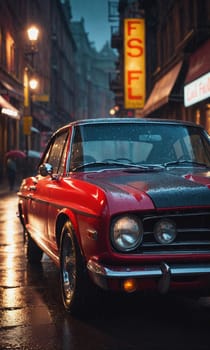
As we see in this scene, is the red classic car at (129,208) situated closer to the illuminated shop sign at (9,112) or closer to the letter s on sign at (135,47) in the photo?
the illuminated shop sign at (9,112)

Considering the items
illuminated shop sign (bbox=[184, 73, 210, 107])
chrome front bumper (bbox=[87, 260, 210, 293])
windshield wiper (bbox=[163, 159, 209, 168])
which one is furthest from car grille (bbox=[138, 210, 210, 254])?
illuminated shop sign (bbox=[184, 73, 210, 107])

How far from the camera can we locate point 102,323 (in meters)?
4.66

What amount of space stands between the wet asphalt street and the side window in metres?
1.30

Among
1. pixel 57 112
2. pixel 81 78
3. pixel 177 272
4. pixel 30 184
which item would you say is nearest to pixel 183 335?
pixel 177 272

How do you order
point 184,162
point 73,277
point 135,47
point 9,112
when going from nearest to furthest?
1. point 73,277
2. point 184,162
3. point 9,112
4. point 135,47

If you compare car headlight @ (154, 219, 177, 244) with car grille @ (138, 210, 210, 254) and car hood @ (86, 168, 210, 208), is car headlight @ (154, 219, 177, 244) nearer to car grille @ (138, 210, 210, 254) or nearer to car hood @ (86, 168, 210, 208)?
car grille @ (138, 210, 210, 254)

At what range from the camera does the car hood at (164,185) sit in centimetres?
423

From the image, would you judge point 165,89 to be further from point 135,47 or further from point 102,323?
point 102,323

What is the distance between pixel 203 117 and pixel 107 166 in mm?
13966

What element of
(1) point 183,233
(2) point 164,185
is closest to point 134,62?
(2) point 164,185

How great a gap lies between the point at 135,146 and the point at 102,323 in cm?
180

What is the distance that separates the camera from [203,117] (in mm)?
18938

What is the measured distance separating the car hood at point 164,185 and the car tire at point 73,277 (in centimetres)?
55

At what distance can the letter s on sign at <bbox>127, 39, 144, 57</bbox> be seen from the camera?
30.2 meters
